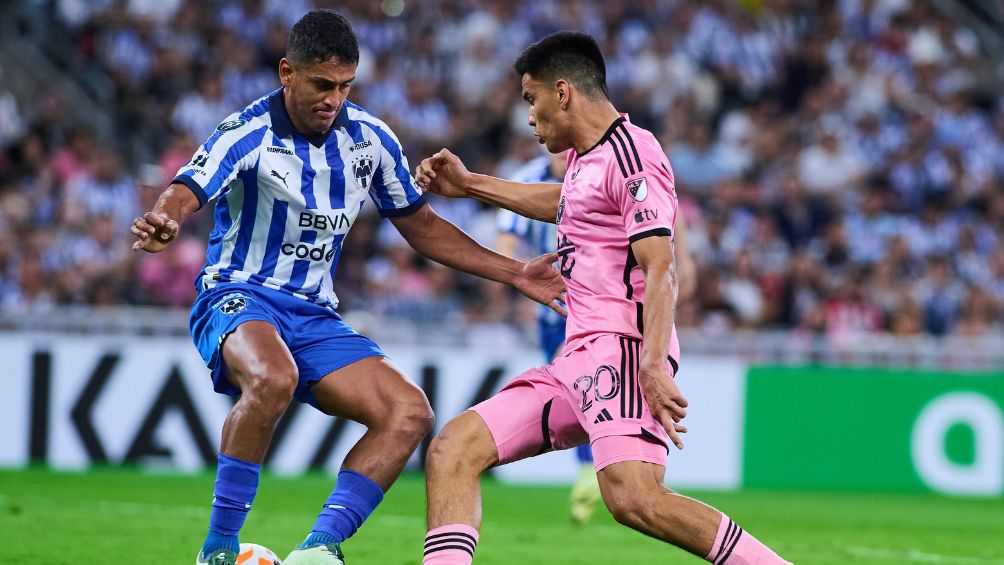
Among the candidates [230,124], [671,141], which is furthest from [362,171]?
[671,141]

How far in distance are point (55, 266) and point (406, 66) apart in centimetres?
582

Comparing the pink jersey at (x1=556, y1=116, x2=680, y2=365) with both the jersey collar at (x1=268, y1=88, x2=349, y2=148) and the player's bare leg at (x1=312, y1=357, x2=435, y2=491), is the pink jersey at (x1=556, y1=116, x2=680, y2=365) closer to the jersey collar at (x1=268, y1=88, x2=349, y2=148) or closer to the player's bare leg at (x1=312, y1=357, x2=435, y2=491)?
the player's bare leg at (x1=312, y1=357, x2=435, y2=491)

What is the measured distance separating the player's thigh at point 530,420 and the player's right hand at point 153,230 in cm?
135

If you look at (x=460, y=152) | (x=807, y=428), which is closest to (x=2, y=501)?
(x=807, y=428)

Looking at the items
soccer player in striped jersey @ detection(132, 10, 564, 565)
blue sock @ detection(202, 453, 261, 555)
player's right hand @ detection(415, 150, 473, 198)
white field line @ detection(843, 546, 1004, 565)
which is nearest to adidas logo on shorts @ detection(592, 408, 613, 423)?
soccer player in striped jersey @ detection(132, 10, 564, 565)

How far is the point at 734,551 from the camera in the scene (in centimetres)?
523

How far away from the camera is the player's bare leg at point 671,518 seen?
5.20m

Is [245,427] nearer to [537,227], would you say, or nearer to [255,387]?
[255,387]

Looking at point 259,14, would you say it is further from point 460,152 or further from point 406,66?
point 460,152

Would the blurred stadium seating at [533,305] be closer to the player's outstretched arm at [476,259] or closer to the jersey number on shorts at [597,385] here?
the player's outstretched arm at [476,259]

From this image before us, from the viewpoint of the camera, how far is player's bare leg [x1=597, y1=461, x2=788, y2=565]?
520 cm

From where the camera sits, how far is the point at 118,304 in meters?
13.8

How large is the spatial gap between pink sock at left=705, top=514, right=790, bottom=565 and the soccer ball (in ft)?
6.22

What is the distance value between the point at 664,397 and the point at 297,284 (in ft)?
6.44
